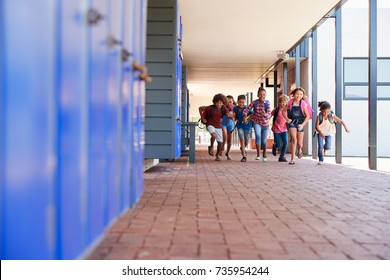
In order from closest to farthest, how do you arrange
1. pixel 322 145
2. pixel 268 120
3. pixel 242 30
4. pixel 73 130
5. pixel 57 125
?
pixel 57 125 → pixel 73 130 → pixel 322 145 → pixel 268 120 → pixel 242 30

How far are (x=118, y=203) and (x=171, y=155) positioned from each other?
5.25 metres

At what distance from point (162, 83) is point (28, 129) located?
6810 mm

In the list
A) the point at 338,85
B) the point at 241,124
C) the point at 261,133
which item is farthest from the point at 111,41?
the point at 241,124

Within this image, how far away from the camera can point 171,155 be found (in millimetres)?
8320

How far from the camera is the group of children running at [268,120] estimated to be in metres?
10.6

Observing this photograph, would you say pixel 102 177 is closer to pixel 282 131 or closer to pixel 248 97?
pixel 282 131

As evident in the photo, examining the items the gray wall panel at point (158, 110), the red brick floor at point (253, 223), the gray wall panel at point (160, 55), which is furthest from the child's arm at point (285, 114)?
the red brick floor at point (253, 223)

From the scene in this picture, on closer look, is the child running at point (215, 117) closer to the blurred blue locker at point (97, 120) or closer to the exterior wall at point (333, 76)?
the exterior wall at point (333, 76)

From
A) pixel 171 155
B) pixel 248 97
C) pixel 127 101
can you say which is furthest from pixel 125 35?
pixel 248 97

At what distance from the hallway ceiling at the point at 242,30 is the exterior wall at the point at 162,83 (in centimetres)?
167

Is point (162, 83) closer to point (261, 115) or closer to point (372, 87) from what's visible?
point (261, 115)

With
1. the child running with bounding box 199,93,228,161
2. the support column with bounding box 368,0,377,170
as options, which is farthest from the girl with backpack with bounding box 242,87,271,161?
the support column with bounding box 368,0,377,170

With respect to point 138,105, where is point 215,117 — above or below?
above

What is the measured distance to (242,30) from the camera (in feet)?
41.1
